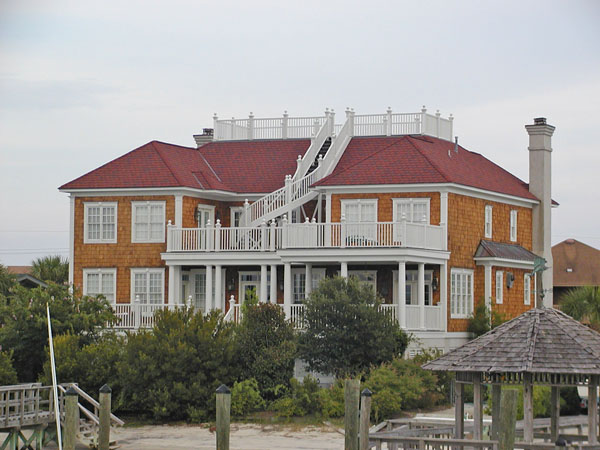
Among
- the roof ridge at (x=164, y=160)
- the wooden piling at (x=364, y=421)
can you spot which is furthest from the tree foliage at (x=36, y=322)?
the wooden piling at (x=364, y=421)

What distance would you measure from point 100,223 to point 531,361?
90.1 feet

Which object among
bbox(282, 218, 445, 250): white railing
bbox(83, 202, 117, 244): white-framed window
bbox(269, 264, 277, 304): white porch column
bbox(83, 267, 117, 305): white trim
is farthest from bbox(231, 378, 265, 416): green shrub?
bbox(83, 202, 117, 244): white-framed window

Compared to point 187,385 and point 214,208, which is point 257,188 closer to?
point 214,208

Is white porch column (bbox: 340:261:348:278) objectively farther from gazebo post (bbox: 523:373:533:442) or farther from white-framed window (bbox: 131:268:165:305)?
gazebo post (bbox: 523:373:533:442)

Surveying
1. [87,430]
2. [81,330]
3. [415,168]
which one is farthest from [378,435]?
[415,168]

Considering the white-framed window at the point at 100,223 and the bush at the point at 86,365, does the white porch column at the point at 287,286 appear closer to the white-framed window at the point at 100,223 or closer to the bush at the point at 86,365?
the bush at the point at 86,365

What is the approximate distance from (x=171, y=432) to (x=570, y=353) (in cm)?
1552

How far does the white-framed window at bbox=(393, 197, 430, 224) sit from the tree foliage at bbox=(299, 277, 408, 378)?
20.2 ft

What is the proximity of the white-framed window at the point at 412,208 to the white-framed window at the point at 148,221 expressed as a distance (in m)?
8.92

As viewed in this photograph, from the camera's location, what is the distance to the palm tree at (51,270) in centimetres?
5559

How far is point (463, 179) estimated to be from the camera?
153ft

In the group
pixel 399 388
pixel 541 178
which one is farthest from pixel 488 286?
pixel 399 388

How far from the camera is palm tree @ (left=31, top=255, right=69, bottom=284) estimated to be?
182 feet

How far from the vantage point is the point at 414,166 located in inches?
1829
